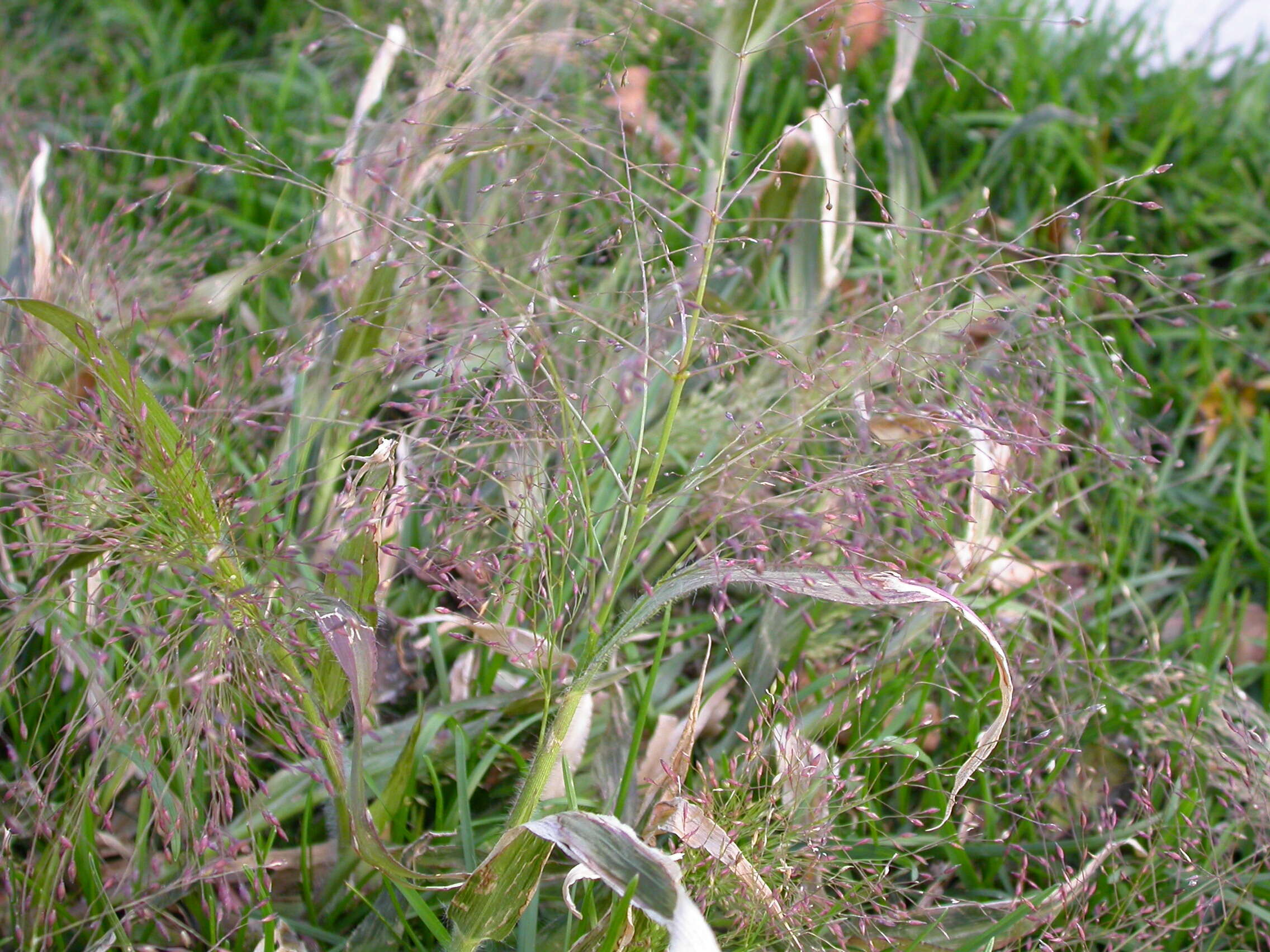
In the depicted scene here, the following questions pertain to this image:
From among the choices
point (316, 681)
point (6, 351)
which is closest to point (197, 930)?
point (316, 681)

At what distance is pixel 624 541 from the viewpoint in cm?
126

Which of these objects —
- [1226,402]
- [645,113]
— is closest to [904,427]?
[1226,402]

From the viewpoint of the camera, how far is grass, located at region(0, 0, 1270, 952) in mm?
1076

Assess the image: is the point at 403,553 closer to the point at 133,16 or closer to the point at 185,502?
the point at 185,502

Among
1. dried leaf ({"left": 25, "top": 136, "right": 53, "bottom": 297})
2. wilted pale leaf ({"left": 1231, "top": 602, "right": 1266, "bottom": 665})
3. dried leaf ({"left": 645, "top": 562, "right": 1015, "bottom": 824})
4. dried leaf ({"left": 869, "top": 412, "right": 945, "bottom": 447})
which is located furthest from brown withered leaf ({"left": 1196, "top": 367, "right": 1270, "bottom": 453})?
dried leaf ({"left": 25, "top": 136, "right": 53, "bottom": 297})

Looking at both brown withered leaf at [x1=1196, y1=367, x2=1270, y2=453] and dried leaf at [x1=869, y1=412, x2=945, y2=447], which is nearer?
dried leaf at [x1=869, y1=412, x2=945, y2=447]

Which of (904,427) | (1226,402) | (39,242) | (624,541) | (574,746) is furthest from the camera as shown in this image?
(1226,402)

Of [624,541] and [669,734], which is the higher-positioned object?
[624,541]

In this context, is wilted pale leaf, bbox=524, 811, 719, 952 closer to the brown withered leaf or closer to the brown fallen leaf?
the brown fallen leaf

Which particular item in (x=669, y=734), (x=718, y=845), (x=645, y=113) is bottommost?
(x=669, y=734)

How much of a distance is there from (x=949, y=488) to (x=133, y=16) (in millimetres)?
2311

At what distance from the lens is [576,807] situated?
4.15 feet

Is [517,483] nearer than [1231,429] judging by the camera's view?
Yes

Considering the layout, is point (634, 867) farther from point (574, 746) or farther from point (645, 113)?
point (645, 113)
